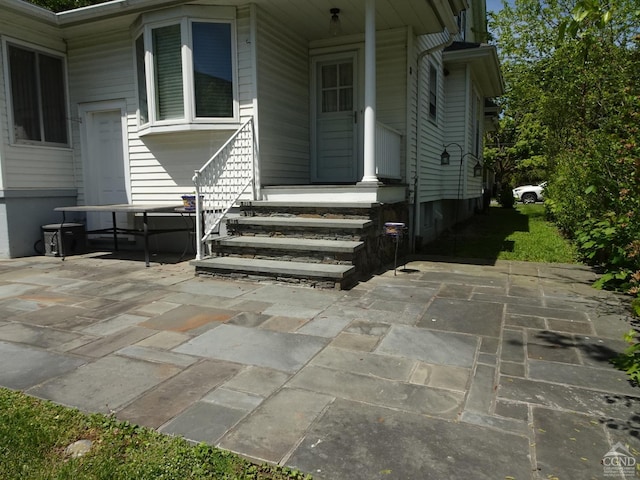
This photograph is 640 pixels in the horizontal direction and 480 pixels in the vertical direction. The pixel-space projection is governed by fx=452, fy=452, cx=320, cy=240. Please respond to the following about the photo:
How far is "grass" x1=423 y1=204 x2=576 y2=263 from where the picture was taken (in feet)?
24.7

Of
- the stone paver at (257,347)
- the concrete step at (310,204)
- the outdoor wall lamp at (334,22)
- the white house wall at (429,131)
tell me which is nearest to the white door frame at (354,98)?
the outdoor wall lamp at (334,22)

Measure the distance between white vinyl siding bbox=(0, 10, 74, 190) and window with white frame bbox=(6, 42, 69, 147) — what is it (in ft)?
0.37

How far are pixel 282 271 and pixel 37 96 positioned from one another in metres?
5.82

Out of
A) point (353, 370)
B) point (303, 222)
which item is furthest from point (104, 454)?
point (303, 222)

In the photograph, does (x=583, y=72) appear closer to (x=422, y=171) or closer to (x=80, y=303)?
(x=422, y=171)

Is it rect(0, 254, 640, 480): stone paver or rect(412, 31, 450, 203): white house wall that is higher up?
rect(412, 31, 450, 203): white house wall

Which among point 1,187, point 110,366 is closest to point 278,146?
point 1,187

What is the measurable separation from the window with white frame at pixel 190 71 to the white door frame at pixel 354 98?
182cm

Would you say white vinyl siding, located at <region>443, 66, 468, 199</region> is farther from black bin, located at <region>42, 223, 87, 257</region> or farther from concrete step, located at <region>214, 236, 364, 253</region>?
black bin, located at <region>42, 223, 87, 257</region>

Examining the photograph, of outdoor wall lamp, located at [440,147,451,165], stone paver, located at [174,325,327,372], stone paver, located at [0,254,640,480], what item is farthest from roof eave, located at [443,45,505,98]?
stone paver, located at [174,325,327,372]

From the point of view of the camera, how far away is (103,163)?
8375 millimetres

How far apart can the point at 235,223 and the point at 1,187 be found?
13.2ft

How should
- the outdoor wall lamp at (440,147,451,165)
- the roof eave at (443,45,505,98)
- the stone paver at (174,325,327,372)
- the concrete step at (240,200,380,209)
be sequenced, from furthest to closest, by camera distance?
the outdoor wall lamp at (440,147,451,165) < the roof eave at (443,45,505,98) < the concrete step at (240,200,380,209) < the stone paver at (174,325,327,372)

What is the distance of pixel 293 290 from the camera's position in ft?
16.8
